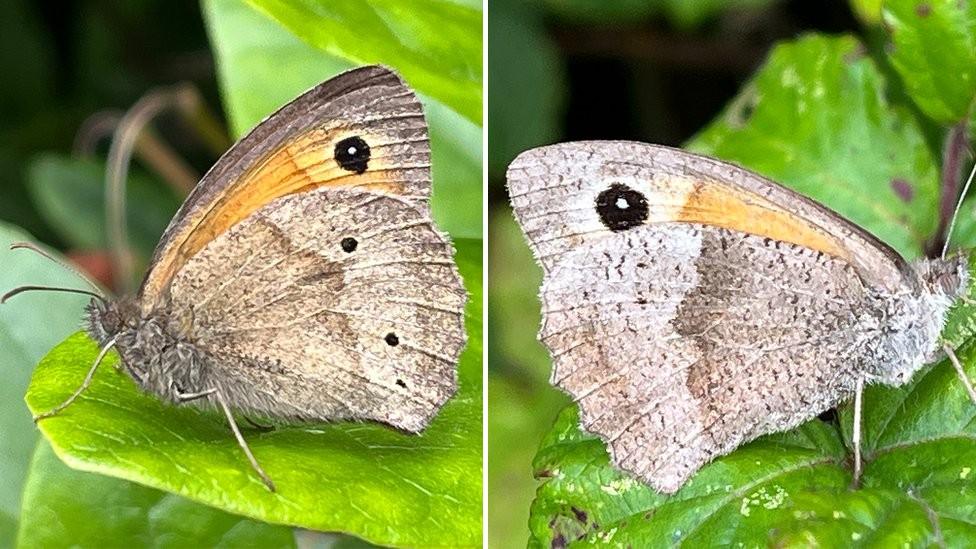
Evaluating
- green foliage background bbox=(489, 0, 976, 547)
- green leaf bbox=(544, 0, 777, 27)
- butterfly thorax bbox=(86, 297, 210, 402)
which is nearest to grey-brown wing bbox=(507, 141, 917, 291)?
green foliage background bbox=(489, 0, 976, 547)

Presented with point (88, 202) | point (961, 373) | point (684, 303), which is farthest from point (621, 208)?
point (88, 202)

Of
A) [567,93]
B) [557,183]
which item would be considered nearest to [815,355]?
[557,183]

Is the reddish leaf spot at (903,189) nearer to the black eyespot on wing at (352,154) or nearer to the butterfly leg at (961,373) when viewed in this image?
the butterfly leg at (961,373)

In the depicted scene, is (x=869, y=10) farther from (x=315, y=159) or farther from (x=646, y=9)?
(x=315, y=159)

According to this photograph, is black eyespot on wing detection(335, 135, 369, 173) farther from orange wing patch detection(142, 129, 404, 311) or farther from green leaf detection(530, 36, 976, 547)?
green leaf detection(530, 36, 976, 547)

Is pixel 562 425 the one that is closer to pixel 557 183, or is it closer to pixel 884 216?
pixel 557 183

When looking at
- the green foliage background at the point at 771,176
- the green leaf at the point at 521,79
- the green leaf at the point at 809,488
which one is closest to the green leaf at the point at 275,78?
the green foliage background at the point at 771,176
